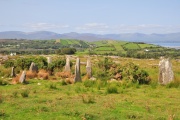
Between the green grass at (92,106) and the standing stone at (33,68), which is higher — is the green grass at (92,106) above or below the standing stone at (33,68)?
below

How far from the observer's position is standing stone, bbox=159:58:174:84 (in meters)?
24.8

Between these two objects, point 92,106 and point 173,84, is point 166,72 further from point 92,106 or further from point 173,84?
point 92,106

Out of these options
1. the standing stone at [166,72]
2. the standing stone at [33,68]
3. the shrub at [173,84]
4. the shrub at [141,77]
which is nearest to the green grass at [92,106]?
the shrub at [173,84]

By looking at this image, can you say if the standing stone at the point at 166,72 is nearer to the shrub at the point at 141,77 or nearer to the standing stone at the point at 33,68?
the shrub at the point at 141,77

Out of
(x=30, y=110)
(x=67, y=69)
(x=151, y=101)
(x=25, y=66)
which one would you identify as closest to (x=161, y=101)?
(x=151, y=101)

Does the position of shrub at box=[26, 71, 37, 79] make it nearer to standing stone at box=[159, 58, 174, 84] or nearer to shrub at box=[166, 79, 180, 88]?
standing stone at box=[159, 58, 174, 84]

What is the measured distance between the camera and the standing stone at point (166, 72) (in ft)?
81.5

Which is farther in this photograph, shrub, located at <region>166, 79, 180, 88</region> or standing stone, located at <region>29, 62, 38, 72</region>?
standing stone, located at <region>29, 62, 38, 72</region>

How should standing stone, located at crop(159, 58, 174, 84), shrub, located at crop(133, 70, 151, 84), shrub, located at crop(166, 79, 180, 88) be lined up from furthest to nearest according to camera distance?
shrub, located at crop(133, 70, 151, 84)
standing stone, located at crop(159, 58, 174, 84)
shrub, located at crop(166, 79, 180, 88)

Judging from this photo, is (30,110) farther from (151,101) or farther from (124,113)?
(151,101)

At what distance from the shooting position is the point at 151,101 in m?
17.2

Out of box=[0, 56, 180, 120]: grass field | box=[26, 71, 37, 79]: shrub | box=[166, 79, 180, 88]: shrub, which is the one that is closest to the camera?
box=[0, 56, 180, 120]: grass field

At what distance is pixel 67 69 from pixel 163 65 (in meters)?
11.4

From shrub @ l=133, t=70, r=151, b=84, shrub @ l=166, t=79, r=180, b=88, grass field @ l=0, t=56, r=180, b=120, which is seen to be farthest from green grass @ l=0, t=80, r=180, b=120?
shrub @ l=133, t=70, r=151, b=84
